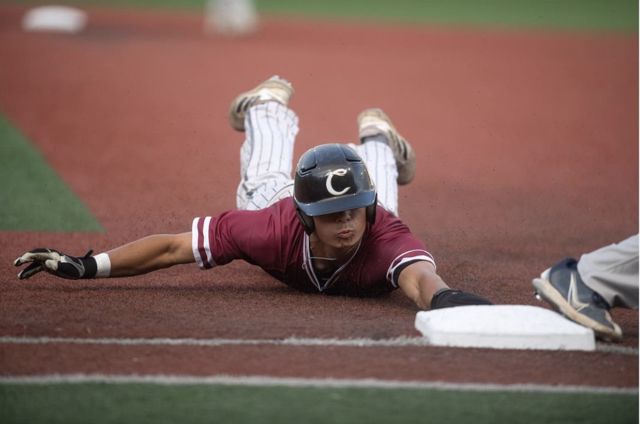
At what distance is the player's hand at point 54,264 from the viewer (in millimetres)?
5258

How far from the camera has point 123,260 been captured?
17.4 ft

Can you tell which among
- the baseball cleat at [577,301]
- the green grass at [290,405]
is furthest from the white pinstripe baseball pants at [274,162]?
the green grass at [290,405]

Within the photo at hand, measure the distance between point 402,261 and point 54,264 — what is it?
1541 mm

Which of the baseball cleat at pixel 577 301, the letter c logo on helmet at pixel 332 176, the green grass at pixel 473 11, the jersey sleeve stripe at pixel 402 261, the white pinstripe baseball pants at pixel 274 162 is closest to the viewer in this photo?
the baseball cleat at pixel 577 301

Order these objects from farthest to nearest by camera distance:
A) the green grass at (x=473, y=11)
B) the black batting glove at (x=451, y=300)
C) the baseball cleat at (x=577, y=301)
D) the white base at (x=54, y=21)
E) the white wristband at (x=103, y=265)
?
the green grass at (x=473, y=11)
the white base at (x=54, y=21)
the white wristband at (x=103, y=265)
the black batting glove at (x=451, y=300)
the baseball cleat at (x=577, y=301)

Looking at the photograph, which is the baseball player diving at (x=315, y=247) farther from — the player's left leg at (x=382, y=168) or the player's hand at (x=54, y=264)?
the player's left leg at (x=382, y=168)

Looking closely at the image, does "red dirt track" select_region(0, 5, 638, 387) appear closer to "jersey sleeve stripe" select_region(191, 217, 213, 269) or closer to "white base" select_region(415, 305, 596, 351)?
"white base" select_region(415, 305, 596, 351)

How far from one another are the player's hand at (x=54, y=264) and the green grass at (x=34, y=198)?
76.2 inches

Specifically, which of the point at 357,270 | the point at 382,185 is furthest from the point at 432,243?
the point at 357,270

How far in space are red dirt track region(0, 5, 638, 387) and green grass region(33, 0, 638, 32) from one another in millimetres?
1725

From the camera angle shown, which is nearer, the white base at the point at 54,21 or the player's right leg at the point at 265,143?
the player's right leg at the point at 265,143

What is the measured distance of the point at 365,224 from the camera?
207 inches

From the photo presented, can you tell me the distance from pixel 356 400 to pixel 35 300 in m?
1.96

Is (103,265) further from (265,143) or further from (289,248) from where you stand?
(265,143)
